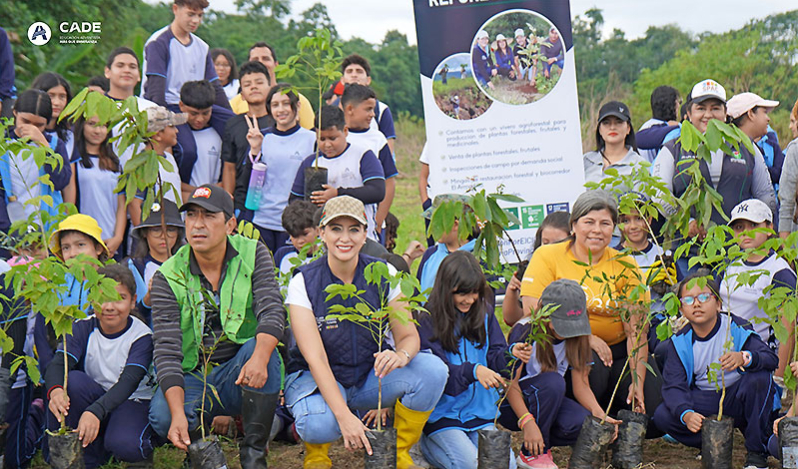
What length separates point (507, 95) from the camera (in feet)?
21.9

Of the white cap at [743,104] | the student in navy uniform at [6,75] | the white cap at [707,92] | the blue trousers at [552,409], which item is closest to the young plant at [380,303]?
the blue trousers at [552,409]

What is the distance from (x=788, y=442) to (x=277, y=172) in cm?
390

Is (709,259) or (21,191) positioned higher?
(21,191)

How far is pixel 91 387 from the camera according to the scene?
453cm

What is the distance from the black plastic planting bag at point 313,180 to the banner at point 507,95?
2.93ft

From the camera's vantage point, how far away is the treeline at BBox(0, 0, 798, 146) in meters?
14.5

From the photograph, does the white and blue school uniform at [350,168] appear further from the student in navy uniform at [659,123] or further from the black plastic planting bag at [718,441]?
the black plastic planting bag at [718,441]

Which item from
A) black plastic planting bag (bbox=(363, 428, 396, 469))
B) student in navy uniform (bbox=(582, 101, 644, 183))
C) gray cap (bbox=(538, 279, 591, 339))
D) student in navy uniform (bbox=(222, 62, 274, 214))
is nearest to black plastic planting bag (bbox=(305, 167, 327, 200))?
student in navy uniform (bbox=(222, 62, 274, 214))

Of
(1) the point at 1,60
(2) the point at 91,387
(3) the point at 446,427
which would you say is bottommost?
(3) the point at 446,427

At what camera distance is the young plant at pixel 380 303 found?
413 centimetres

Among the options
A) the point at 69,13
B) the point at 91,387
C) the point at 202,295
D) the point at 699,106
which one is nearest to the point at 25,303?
the point at 91,387

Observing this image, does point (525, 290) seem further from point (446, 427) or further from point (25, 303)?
point (25, 303)

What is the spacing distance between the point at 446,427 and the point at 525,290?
2.95ft

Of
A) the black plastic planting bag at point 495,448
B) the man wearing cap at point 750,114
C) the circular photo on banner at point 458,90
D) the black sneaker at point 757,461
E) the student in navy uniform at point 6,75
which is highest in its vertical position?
the student in navy uniform at point 6,75
